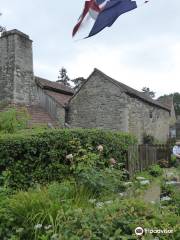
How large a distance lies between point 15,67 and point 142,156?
25.6ft

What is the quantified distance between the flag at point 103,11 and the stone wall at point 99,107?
1543 cm

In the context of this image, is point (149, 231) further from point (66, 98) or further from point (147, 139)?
point (147, 139)

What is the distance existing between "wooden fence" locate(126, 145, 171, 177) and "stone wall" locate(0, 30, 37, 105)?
6.90 meters

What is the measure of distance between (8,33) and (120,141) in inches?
389

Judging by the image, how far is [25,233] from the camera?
13.6 ft

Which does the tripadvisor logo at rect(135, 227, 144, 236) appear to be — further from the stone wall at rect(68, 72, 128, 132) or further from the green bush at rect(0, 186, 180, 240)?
the stone wall at rect(68, 72, 128, 132)

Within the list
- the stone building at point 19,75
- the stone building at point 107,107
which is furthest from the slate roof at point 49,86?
the stone building at point 107,107

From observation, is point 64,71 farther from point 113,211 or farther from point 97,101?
point 113,211

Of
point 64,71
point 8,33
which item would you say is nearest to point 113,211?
point 8,33

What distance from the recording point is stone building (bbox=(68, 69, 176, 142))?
22297mm

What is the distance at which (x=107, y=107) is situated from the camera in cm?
2281

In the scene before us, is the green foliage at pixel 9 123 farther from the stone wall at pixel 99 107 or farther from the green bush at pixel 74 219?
the stone wall at pixel 99 107

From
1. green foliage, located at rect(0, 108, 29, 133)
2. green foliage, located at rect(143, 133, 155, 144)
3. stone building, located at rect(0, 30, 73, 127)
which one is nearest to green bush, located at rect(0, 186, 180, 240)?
green foliage, located at rect(0, 108, 29, 133)

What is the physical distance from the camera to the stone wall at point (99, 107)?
73.1 feet
